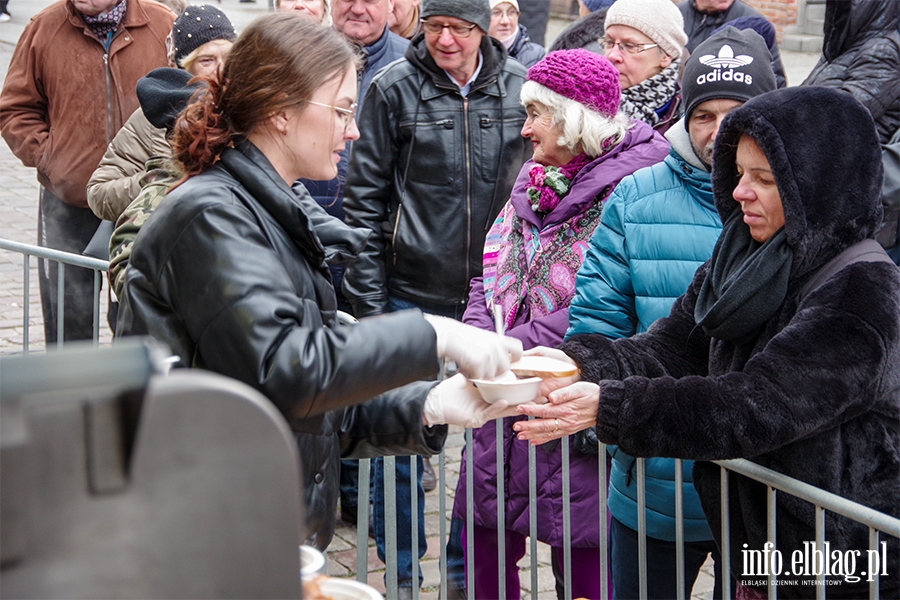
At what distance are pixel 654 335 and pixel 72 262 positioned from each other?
2.52 m

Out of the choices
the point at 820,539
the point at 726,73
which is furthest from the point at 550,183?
the point at 820,539

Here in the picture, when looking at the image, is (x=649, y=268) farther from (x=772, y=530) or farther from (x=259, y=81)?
(x=259, y=81)

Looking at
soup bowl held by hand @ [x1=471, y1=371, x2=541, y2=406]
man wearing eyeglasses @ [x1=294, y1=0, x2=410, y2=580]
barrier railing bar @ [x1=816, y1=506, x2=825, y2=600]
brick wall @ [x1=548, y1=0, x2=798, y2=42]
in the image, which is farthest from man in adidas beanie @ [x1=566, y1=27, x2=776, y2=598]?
brick wall @ [x1=548, y1=0, x2=798, y2=42]

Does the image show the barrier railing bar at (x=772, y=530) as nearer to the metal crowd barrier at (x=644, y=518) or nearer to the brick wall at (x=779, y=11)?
the metal crowd barrier at (x=644, y=518)

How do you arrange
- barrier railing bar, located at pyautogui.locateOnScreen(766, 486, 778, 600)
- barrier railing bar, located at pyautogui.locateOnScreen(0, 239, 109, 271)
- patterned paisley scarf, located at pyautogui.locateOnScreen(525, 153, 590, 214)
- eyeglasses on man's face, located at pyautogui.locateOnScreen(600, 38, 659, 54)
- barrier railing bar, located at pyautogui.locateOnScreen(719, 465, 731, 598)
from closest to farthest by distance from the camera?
barrier railing bar, located at pyautogui.locateOnScreen(766, 486, 778, 600), barrier railing bar, located at pyautogui.locateOnScreen(719, 465, 731, 598), patterned paisley scarf, located at pyautogui.locateOnScreen(525, 153, 590, 214), barrier railing bar, located at pyautogui.locateOnScreen(0, 239, 109, 271), eyeglasses on man's face, located at pyautogui.locateOnScreen(600, 38, 659, 54)

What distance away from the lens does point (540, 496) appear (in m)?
3.60

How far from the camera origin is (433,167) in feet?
15.3

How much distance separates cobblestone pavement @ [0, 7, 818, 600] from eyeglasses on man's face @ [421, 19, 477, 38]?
783 millimetres

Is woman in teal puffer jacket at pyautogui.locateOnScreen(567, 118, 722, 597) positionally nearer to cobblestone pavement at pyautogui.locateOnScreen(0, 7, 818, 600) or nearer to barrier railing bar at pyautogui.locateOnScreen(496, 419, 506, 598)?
barrier railing bar at pyautogui.locateOnScreen(496, 419, 506, 598)

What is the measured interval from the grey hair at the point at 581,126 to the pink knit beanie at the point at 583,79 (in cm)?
3

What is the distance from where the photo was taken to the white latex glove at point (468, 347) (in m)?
2.28

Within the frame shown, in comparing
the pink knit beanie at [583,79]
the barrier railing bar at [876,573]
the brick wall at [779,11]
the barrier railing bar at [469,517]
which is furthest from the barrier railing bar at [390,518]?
the brick wall at [779,11]

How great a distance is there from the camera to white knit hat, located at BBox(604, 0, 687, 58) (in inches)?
181

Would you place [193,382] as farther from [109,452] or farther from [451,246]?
[451,246]
